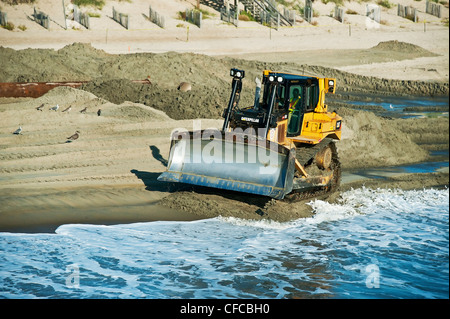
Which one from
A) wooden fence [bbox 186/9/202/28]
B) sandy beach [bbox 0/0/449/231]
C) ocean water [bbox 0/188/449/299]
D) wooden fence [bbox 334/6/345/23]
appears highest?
wooden fence [bbox 334/6/345/23]

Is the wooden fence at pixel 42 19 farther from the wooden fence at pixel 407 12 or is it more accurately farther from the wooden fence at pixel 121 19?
the wooden fence at pixel 407 12

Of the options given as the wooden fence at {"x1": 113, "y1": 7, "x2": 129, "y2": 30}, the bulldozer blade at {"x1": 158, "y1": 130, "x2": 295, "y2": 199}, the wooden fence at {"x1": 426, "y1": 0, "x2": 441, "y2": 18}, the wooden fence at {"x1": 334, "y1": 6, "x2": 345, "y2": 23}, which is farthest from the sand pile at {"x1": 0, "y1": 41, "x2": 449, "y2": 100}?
the wooden fence at {"x1": 426, "y1": 0, "x2": 441, "y2": 18}

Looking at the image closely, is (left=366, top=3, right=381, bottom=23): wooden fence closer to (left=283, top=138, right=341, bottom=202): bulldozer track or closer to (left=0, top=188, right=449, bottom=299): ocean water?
(left=283, top=138, right=341, bottom=202): bulldozer track

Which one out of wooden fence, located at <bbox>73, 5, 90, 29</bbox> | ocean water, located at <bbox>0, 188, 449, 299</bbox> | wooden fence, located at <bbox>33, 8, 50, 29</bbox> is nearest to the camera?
ocean water, located at <bbox>0, 188, 449, 299</bbox>

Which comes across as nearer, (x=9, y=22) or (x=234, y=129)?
(x=234, y=129)

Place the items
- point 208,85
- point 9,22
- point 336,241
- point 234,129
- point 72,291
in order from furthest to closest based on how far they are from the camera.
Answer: point 9,22, point 208,85, point 234,129, point 336,241, point 72,291

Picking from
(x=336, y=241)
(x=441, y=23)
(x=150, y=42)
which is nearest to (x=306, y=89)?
(x=336, y=241)

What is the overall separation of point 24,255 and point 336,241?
5.27 m

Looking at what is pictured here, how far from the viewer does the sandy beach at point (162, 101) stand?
11984mm

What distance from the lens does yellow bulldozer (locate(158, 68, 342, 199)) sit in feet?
36.2

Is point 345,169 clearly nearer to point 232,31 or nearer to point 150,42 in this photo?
point 150,42

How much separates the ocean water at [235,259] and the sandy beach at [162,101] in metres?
0.56

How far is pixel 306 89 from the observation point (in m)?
12.6
